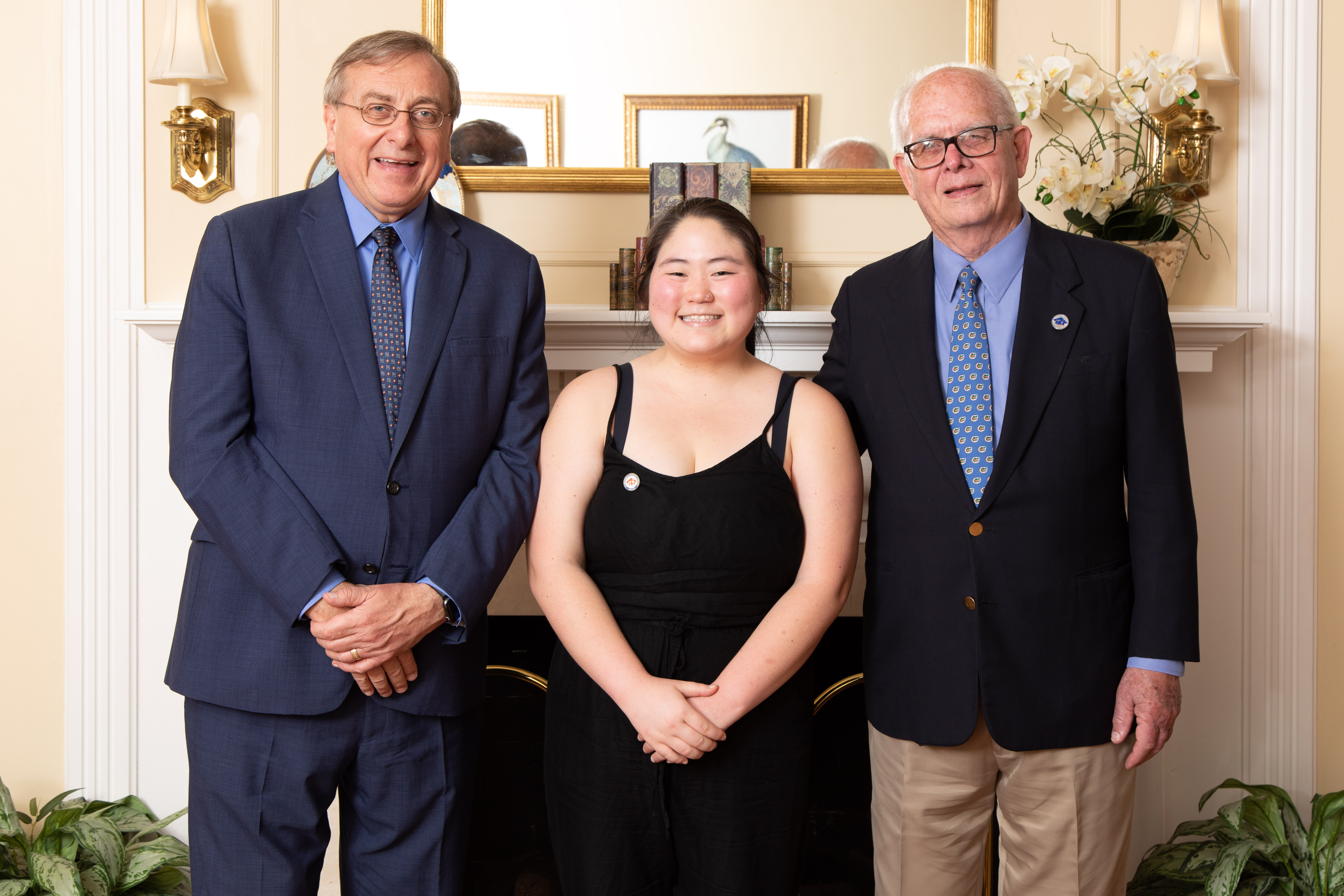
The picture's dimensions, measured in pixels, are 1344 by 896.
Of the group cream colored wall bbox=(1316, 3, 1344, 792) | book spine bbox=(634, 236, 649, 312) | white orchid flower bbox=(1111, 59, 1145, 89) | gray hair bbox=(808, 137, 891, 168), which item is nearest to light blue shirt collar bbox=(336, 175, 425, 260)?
book spine bbox=(634, 236, 649, 312)

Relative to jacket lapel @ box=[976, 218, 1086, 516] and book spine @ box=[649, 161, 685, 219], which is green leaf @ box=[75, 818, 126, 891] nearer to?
book spine @ box=[649, 161, 685, 219]

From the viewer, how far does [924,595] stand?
1.51 m

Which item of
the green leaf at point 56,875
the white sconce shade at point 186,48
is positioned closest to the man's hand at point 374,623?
the green leaf at point 56,875

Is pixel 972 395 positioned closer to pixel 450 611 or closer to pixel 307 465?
pixel 450 611

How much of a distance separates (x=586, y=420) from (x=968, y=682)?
0.74 meters

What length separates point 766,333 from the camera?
2150 mm

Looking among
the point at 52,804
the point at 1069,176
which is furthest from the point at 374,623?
the point at 1069,176

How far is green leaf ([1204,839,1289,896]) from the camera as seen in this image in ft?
6.43

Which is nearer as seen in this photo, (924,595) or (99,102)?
(924,595)

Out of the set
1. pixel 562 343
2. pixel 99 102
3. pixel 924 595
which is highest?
pixel 99 102

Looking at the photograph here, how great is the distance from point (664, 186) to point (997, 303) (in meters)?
0.95

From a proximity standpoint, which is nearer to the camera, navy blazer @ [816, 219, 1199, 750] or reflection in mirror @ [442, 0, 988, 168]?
navy blazer @ [816, 219, 1199, 750]

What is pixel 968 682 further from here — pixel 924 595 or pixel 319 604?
pixel 319 604

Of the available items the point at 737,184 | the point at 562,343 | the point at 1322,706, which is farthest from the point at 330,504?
the point at 1322,706
